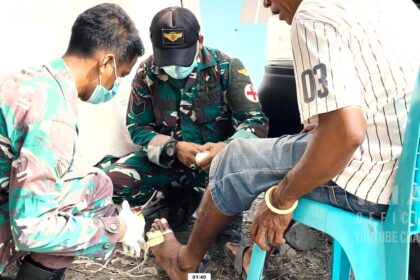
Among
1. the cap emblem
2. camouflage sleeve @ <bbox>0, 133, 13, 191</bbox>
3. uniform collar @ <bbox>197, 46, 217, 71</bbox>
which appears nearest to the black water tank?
uniform collar @ <bbox>197, 46, 217, 71</bbox>

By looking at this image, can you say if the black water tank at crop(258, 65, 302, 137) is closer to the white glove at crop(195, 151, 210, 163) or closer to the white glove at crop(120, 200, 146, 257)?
the white glove at crop(195, 151, 210, 163)

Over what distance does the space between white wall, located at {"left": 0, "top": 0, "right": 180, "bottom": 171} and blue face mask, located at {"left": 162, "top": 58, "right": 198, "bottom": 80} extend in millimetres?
541

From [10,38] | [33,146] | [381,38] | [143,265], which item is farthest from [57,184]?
[10,38]

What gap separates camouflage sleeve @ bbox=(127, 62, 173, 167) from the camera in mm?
1832

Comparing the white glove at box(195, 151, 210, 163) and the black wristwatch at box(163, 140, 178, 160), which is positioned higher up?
the white glove at box(195, 151, 210, 163)

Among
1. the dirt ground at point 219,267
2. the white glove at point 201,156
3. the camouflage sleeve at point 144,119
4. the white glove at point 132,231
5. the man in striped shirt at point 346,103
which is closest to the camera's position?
the man in striped shirt at point 346,103

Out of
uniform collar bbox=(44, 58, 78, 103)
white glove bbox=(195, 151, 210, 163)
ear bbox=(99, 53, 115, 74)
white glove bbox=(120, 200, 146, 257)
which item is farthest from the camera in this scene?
white glove bbox=(195, 151, 210, 163)

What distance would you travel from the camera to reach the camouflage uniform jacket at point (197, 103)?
1.80m

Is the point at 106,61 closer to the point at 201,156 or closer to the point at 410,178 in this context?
the point at 201,156

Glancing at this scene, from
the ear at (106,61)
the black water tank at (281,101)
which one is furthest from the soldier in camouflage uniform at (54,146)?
the black water tank at (281,101)

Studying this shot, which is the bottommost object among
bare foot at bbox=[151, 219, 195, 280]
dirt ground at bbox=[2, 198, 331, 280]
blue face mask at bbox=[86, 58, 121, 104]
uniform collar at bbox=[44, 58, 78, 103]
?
dirt ground at bbox=[2, 198, 331, 280]

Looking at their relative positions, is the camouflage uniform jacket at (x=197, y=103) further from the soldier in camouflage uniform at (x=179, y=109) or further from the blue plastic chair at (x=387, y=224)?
the blue plastic chair at (x=387, y=224)

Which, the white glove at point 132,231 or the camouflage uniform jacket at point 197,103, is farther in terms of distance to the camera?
the camouflage uniform jacket at point 197,103

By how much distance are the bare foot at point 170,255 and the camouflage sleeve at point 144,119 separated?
451mm
